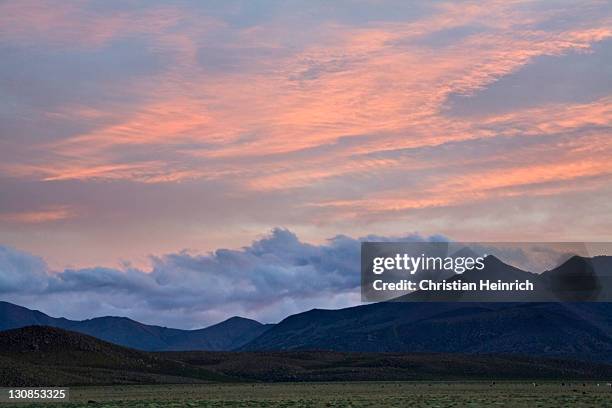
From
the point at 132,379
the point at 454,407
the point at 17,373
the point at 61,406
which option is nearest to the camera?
the point at 454,407

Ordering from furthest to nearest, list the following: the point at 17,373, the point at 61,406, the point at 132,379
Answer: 1. the point at 132,379
2. the point at 17,373
3. the point at 61,406

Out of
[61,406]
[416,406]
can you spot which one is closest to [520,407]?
[416,406]

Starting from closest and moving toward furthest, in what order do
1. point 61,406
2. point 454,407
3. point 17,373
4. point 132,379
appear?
1. point 454,407
2. point 61,406
3. point 17,373
4. point 132,379

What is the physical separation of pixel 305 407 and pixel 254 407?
5.00m

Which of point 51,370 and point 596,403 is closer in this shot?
point 596,403

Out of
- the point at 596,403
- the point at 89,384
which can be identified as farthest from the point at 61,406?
the point at 89,384

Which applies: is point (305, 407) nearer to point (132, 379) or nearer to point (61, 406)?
point (61, 406)

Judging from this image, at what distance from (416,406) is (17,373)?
4480 inches

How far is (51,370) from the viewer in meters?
194

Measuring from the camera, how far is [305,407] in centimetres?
8469

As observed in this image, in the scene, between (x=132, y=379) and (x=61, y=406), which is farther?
(x=132, y=379)

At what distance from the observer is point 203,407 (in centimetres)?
8781

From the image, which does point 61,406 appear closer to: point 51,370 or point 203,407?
point 203,407

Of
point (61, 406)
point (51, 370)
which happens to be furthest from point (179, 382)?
point (61, 406)
